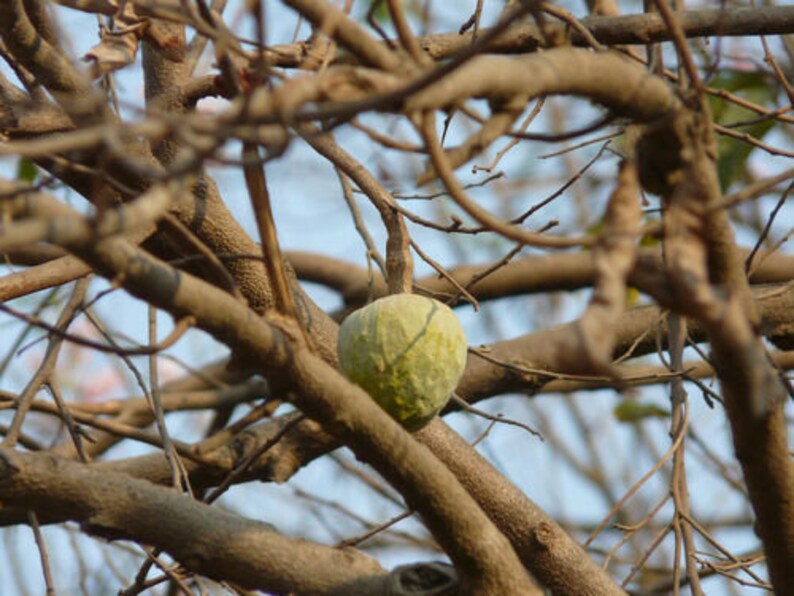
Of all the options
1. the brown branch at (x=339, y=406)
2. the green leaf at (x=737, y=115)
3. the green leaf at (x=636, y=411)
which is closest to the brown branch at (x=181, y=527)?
the brown branch at (x=339, y=406)

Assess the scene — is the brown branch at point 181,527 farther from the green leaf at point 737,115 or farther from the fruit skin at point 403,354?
the green leaf at point 737,115

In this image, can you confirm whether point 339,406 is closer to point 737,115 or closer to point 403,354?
point 403,354

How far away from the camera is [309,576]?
1387 mm

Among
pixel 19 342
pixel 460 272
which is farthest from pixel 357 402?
pixel 460 272

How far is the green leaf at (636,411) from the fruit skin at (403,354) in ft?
5.80

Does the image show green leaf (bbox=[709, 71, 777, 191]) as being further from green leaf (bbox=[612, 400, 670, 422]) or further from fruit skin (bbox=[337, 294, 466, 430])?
fruit skin (bbox=[337, 294, 466, 430])

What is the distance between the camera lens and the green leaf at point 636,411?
3.05 meters

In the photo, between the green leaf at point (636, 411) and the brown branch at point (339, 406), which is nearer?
the brown branch at point (339, 406)

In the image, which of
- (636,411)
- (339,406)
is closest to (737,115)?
(636,411)

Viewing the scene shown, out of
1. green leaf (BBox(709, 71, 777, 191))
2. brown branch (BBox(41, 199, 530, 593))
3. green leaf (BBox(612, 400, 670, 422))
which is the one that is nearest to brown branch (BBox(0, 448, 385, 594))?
brown branch (BBox(41, 199, 530, 593))

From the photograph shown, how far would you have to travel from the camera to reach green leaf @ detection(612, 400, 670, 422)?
3.05 meters

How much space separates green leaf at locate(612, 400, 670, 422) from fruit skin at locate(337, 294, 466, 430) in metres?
1.77

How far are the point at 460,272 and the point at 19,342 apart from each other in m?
1.07

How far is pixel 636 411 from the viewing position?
318cm
